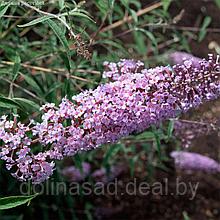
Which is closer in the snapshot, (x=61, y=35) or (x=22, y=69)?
(x=61, y=35)

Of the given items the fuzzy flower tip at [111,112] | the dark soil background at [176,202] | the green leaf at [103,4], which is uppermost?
Answer: the green leaf at [103,4]

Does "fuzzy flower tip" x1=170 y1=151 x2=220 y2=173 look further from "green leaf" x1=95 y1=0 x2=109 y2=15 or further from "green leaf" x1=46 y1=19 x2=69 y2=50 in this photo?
"green leaf" x1=46 y1=19 x2=69 y2=50

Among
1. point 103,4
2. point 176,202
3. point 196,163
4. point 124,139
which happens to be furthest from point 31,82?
point 176,202

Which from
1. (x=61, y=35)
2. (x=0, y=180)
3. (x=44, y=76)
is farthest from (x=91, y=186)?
(x=61, y=35)

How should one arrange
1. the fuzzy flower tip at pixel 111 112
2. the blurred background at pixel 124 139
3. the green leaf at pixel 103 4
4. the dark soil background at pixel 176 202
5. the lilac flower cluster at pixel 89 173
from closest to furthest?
1. the fuzzy flower tip at pixel 111 112
2. the green leaf at pixel 103 4
3. the blurred background at pixel 124 139
4. the lilac flower cluster at pixel 89 173
5. the dark soil background at pixel 176 202

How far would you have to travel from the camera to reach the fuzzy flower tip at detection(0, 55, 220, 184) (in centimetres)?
138

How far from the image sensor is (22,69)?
7.11ft

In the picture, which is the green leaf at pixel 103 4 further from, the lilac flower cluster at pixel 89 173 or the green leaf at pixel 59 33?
the lilac flower cluster at pixel 89 173

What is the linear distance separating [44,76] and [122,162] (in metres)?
1.08

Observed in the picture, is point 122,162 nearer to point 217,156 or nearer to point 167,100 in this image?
point 217,156

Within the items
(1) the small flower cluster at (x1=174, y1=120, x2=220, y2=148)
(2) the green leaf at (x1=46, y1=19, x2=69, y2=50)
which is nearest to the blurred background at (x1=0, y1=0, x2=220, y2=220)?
(1) the small flower cluster at (x1=174, y1=120, x2=220, y2=148)

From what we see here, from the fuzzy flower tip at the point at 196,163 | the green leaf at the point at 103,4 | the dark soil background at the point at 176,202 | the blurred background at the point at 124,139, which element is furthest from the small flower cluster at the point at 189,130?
the dark soil background at the point at 176,202

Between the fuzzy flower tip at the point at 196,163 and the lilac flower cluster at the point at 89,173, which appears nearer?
the fuzzy flower tip at the point at 196,163

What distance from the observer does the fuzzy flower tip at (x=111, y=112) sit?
138 cm
